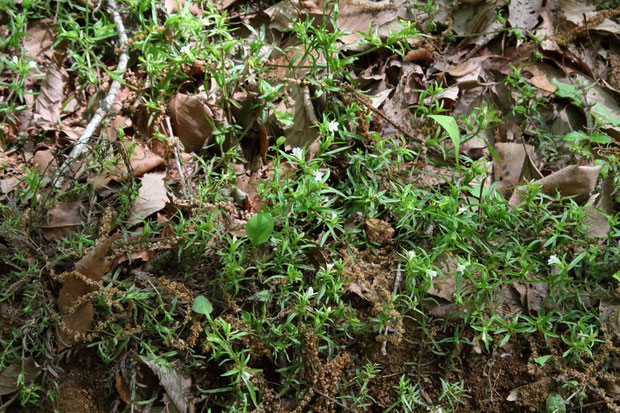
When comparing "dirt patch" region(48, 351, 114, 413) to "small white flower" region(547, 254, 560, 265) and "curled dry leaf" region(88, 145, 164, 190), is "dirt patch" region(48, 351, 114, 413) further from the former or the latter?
"small white flower" region(547, 254, 560, 265)

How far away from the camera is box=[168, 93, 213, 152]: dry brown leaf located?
319cm

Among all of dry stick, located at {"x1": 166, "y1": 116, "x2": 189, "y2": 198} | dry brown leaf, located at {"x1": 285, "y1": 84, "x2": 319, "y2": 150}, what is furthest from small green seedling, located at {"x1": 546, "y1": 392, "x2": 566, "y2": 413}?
dry stick, located at {"x1": 166, "y1": 116, "x2": 189, "y2": 198}

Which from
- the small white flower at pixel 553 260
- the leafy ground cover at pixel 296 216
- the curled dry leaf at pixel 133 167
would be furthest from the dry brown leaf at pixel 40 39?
the small white flower at pixel 553 260

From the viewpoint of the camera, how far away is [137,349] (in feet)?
8.78

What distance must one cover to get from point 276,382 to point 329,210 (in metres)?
0.93

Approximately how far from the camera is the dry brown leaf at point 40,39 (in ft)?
11.4

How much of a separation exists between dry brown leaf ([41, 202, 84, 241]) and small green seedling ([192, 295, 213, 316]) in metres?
0.84

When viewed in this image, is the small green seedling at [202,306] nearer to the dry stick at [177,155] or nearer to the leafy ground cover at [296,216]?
the leafy ground cover at [296,216]

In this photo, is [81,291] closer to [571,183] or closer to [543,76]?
[571,183]

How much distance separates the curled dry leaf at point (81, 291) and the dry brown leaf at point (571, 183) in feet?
7.68

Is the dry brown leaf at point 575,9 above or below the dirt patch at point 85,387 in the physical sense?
above

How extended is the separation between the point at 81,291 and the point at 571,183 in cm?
284

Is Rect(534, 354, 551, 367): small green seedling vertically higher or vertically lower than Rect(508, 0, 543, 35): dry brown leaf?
lower

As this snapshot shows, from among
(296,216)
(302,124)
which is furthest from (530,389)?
(302,124)
